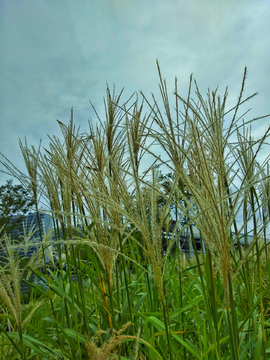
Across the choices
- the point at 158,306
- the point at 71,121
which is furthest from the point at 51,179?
the point at 158,306

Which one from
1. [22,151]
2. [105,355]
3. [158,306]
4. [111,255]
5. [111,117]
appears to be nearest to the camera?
[105,355]

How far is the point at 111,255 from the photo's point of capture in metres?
1.39

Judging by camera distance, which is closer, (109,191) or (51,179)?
(109,191)

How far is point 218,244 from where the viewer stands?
81cm

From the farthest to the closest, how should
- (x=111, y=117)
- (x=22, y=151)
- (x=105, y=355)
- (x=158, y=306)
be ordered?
(x=22, y=151)
(x=158, y=306)
(x=111, y=117)
(x=105, y=355)

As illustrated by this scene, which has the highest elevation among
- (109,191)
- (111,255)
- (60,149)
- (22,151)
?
(22,151)

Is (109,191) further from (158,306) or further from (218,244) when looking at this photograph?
(158,306)

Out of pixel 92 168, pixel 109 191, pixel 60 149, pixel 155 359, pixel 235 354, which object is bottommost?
pixel 155 359

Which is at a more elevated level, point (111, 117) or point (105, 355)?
point (111, 117)

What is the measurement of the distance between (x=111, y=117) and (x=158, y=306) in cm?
148

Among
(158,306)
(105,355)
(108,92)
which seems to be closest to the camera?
(105,355)

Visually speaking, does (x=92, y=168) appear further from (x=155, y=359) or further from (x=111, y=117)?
(x=155, y=359)

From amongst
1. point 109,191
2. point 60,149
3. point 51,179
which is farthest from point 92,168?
point 51,179

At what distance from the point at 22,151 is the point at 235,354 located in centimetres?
208
